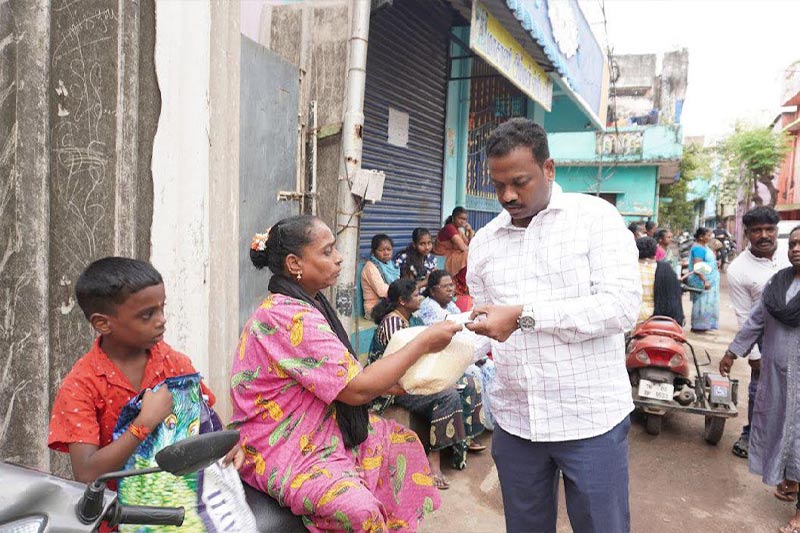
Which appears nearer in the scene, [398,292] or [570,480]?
[570,480]

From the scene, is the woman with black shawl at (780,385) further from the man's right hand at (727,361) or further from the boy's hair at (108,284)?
the boy's hair at (108,284)

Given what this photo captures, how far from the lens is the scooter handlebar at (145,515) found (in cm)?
110

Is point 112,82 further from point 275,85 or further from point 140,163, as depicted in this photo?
point 275,85

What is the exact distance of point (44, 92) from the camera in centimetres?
254

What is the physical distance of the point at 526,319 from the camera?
1.87m

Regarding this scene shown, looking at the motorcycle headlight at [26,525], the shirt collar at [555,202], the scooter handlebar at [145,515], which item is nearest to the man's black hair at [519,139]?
the shirt collar at [555,202]

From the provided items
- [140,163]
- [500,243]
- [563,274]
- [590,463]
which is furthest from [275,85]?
[590,463]

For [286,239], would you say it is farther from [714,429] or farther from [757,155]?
[757,155]

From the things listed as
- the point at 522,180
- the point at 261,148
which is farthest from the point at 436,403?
the point at 522,180

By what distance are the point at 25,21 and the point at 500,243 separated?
2.25 meters

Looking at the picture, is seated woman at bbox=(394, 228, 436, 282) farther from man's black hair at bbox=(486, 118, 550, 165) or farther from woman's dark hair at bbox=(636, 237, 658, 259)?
man's black hair at bbox=(486, 118, 550, 165)

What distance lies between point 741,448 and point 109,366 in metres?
4.79

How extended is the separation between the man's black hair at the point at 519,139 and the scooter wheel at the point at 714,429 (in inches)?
150

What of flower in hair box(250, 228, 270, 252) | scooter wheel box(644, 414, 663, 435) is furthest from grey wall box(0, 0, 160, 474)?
scooter wheel box(644, 414, 663, 435)
